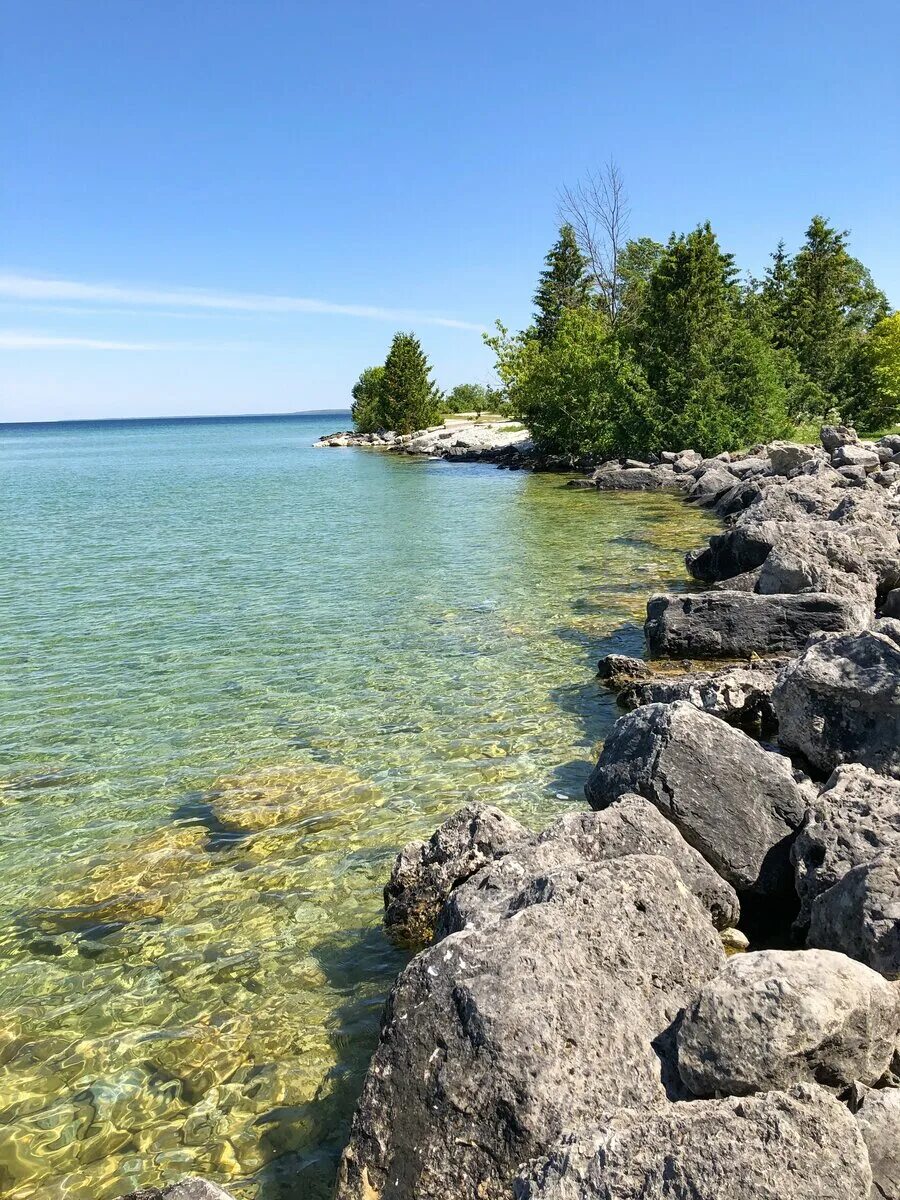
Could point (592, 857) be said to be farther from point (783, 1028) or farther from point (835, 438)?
point (835, 438)

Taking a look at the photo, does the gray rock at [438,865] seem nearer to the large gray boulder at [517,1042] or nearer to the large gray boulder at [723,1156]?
the large gray boulder at [517,1042]

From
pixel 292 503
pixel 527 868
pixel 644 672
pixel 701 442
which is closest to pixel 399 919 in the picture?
pixel 527 868

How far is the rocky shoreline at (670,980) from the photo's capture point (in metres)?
3.50

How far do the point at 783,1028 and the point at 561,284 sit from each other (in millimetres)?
93223

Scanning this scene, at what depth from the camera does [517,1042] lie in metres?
4.21

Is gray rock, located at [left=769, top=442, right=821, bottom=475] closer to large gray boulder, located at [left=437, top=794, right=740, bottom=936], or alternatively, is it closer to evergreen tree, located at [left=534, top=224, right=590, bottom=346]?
large gray boulder, located at [left=437, top=794, right=740, bottom=936]

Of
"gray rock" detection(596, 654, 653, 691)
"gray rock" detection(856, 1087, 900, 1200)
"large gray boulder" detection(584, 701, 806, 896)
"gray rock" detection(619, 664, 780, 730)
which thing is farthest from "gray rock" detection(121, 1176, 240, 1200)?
"gray rock" detection(596, 654, 653, 691)

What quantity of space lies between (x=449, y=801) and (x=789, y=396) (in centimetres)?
5158

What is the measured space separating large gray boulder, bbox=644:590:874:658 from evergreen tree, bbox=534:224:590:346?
79.7 meters

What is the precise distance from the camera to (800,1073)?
3.98 metres

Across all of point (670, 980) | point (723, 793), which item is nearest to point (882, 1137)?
point (670, 980)

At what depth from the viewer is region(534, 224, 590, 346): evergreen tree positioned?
89.4 m

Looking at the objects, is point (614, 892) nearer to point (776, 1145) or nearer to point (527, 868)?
Answer: point (527, 868)

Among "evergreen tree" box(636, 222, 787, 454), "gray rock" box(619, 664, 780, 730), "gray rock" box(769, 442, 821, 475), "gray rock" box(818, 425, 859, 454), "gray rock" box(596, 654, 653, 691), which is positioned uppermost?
"evergreen tree" box(636, 222, 787, 454)
